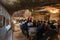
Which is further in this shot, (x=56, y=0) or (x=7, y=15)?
(x=7, y=15)

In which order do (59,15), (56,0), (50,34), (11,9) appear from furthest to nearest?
(59,15)
(50,34)
(11,9)
(56,0)

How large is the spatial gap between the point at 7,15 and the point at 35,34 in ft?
5.19

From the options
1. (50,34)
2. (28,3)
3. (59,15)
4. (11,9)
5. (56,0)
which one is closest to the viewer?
(56,0)

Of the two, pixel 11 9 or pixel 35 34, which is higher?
pixel 11 9

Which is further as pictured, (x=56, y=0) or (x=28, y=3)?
(x=28, y=3)

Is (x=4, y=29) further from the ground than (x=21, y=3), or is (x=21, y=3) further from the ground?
(x=21, y=3)

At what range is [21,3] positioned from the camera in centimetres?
610

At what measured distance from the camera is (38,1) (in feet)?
19.1

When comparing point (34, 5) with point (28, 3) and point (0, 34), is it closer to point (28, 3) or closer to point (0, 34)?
point (28, 3)

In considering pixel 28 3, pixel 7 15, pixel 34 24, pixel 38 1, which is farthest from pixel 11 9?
pixel 34 24

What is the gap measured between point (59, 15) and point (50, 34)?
4.12m

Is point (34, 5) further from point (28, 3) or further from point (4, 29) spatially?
Result: point (4, 29)

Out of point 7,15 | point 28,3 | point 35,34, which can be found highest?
point 28,3

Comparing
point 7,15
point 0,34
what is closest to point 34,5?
point 7,15
